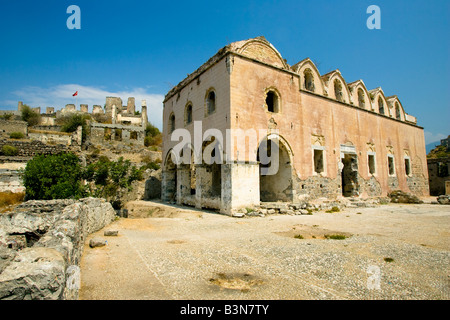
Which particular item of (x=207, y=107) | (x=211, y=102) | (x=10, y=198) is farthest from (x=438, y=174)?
(x=10, y=198)

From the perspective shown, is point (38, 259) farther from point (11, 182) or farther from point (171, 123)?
point (171, 123)

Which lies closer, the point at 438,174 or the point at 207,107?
the point at 207,107

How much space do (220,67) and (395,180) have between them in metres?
16.6

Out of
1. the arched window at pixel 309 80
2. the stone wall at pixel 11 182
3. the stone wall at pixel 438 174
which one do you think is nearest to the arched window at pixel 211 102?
the arched window at pixel 309 80

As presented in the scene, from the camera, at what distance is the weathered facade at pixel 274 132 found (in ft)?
36.9

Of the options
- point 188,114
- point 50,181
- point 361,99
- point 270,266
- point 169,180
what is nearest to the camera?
point 270,266

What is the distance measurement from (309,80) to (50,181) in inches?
588

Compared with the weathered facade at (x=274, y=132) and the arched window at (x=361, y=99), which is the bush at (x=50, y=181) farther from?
the arched window at (x=361, y=99)

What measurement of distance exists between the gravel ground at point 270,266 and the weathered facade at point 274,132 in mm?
5218

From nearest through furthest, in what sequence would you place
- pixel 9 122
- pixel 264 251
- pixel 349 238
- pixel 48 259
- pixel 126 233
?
pixel 48 259 < pixel 264 251 < pixel 349 238 < pixel 126 233 < pixel 9 122

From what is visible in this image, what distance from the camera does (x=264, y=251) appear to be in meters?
4.88

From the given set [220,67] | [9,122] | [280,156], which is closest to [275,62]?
[220,67]

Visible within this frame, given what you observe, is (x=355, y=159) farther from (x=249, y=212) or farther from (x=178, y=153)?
(x=178, y=153)

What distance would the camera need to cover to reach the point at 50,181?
435 inches
